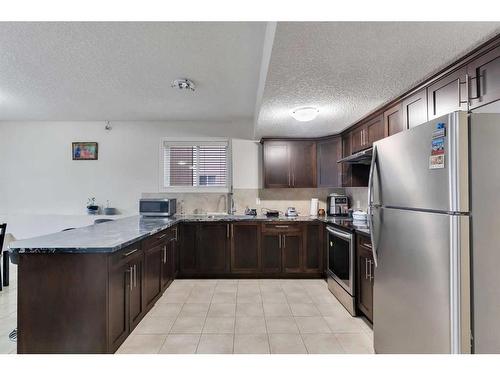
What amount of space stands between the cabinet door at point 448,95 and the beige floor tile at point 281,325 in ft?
6.97

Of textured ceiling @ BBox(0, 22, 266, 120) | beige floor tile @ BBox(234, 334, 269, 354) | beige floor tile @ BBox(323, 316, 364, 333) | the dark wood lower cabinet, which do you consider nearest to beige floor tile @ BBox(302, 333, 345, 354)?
beige floor tile @ BBox(323, 316, 364, 333)

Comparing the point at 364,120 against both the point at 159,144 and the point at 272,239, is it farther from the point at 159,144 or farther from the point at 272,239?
the point at 159,144

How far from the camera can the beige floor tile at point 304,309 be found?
2.75 metres

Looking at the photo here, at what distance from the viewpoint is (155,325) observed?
2.49 m

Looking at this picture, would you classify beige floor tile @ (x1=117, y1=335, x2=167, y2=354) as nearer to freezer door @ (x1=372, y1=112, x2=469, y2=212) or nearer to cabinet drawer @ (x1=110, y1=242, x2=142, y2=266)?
cabinet drawer @ (x1=110, y1=242, x2=142, y2=266)

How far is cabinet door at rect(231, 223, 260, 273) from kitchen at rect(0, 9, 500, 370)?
2 cm

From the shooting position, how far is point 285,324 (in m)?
2.51

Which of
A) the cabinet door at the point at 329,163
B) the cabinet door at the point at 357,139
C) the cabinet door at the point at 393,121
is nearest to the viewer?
the cabinet door at the point at 393,121

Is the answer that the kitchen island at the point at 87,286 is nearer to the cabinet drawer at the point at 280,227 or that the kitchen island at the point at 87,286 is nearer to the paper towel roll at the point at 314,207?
the cabinet drawer at the point at 280,227

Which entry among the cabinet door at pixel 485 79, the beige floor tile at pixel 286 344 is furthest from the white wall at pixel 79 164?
the cabinet door at pixel 485 79

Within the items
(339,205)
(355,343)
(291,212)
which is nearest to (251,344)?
(355,343)

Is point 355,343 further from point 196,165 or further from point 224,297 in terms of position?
point 196,165
